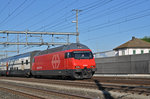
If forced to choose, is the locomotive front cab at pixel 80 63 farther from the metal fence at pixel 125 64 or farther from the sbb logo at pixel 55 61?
the metal fence at pixel 125 64

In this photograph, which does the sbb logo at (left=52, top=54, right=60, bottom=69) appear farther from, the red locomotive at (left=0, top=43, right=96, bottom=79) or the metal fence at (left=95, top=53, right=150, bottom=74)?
the metal fence at (left=95, top=53, right=150, bottom=74)

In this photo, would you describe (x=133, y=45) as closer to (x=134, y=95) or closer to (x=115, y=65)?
(x=115, y=65)

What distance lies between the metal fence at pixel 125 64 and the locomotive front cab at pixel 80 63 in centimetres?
749

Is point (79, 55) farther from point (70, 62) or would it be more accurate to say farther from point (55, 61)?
point (55, 61)

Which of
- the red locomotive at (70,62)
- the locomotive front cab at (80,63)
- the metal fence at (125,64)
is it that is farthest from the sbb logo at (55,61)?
the metal fence at (125,64)

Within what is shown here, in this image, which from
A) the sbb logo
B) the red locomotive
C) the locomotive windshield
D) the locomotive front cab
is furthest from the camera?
the sbb logo

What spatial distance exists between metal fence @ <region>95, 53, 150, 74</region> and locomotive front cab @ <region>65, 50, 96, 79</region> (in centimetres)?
749

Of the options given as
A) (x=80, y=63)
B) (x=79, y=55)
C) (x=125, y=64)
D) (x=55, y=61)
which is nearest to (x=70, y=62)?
(x=80, y=63)

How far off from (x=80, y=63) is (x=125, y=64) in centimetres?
980

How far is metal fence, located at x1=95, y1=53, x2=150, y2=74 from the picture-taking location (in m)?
25.4

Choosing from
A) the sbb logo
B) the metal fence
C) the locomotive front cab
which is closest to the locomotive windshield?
the locomotive front cab

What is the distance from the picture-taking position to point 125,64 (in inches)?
1105

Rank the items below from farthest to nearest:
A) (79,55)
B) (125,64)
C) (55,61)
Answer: (125,64)
(55,61)
(79,55)

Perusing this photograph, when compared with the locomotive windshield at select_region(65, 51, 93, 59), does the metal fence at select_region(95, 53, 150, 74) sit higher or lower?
lower
